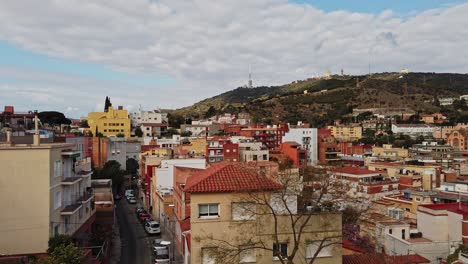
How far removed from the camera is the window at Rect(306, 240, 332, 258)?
1579 centimetres

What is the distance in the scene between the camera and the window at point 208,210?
51.0 feet

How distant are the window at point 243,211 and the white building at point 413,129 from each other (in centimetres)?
12002

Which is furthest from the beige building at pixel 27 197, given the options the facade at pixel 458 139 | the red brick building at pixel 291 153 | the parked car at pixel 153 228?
the facade at pixel 458 139

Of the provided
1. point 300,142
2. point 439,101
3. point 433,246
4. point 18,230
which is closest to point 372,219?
point 433,246

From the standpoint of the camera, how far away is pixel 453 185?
138 ft

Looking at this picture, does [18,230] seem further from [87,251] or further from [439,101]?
[439,101]

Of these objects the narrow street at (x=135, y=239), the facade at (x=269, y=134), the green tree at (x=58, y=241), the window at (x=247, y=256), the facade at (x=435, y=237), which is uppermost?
the facade at (x=269, y=134)

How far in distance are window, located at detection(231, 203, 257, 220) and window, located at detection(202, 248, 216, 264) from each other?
4.35ft

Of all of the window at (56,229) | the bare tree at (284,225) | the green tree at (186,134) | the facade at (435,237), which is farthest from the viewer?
the green tree at (186,134)

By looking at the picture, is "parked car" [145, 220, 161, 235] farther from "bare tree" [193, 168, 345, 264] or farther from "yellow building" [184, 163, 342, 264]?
"bare tree" [193, 168, 345, 264]

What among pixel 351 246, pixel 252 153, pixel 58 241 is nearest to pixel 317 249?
pixel 351 246

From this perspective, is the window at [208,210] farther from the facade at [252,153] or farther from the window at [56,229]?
the facade at [252,153]

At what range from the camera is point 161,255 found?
98.3ft

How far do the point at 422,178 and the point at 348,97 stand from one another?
13969 centimetres
